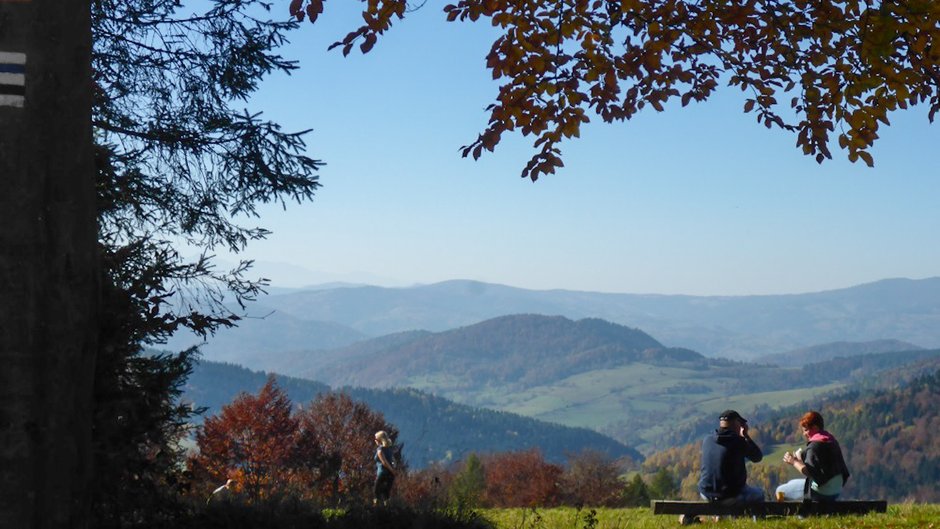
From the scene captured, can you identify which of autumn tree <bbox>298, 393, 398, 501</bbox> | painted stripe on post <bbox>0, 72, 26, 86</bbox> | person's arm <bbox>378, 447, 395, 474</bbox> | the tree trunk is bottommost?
autumn tree <bbox>298, 393, 398, 501</bbox>

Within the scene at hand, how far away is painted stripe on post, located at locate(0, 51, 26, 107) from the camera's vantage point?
184 inches

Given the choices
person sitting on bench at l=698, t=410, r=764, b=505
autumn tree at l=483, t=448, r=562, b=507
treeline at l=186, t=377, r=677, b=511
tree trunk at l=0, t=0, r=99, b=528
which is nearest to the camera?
tree trunk at l=0, t=0, r=99, b=528

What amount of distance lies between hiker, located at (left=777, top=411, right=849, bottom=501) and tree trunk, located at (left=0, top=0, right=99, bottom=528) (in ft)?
28.8

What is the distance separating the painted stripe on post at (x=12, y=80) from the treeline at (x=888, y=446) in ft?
438

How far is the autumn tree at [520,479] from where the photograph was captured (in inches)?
3179

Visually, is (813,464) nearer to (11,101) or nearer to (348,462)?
(11,101)

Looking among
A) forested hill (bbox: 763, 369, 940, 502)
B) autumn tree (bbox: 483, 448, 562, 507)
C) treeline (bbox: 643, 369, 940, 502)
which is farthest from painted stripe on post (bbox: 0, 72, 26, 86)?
forested hill (bbox: 763, 369, 940, 502)

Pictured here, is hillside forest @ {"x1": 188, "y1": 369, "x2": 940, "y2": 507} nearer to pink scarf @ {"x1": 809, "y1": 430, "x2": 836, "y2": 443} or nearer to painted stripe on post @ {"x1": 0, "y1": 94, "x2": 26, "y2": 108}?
pink scarf @ {"x1": 809, "y1": 430, "x2": 836, "y2": 443}

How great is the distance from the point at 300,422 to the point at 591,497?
70.1ft

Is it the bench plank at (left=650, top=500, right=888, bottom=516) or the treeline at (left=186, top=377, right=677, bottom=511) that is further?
the treeline at (left=186, top=377, right=677, bottom=511)

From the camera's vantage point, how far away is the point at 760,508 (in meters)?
11.0

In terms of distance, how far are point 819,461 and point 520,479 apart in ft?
257

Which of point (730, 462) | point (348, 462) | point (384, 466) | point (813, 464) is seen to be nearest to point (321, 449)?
point (348, 462)

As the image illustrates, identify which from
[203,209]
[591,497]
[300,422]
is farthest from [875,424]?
[203,209]
